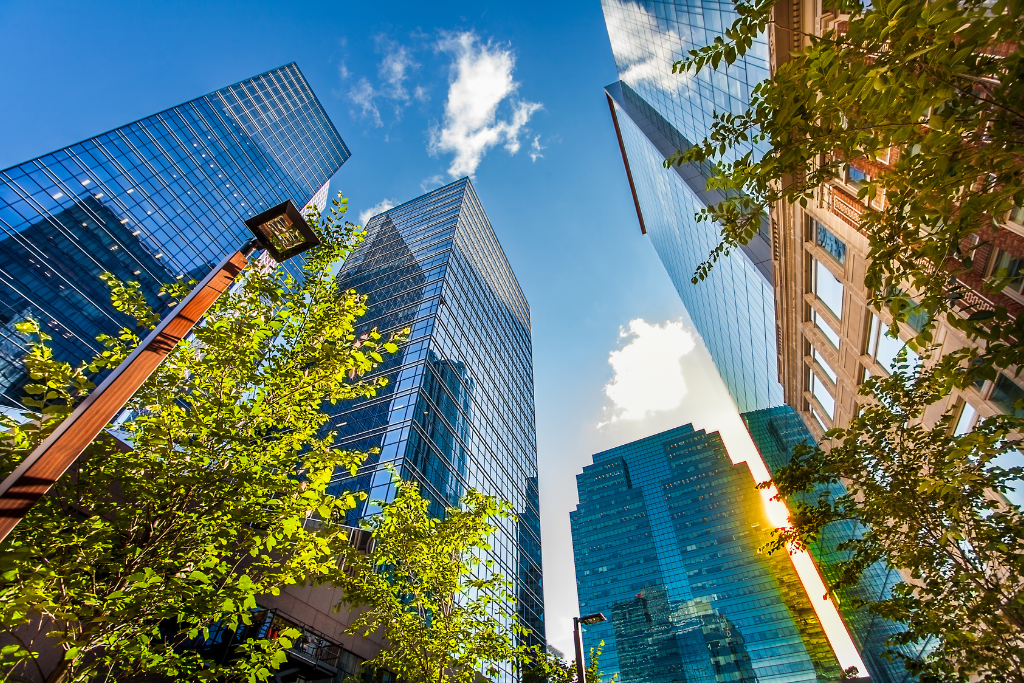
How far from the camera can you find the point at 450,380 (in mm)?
46219

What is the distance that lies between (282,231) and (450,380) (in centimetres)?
3953

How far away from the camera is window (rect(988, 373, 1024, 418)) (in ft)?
38.4

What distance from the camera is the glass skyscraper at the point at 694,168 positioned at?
2734 centimetres

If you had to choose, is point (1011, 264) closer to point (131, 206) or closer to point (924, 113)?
point (924, 113)

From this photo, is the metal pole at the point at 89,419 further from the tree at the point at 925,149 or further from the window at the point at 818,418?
the window at the point at 818,418

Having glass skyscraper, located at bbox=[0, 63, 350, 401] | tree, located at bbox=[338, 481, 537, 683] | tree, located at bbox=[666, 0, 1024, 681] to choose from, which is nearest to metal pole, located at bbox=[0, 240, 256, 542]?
tree, located at bbox=[666, 0, 1024, 681]

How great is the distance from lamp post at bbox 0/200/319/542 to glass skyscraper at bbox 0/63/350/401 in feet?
124

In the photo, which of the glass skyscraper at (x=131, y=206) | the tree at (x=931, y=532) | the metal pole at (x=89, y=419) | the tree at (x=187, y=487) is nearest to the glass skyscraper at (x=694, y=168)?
the tree at (x=931, y=532)

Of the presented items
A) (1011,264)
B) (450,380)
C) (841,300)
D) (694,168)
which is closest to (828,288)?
(841,300)

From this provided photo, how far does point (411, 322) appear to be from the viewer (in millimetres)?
48125

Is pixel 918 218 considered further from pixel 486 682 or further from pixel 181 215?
pixel 181 215

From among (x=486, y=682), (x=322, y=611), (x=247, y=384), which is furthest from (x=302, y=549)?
(x=486, y=682)

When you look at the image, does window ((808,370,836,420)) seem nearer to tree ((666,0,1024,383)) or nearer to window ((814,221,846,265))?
window ((814,221,846,265))

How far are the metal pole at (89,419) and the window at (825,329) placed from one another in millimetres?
23918
